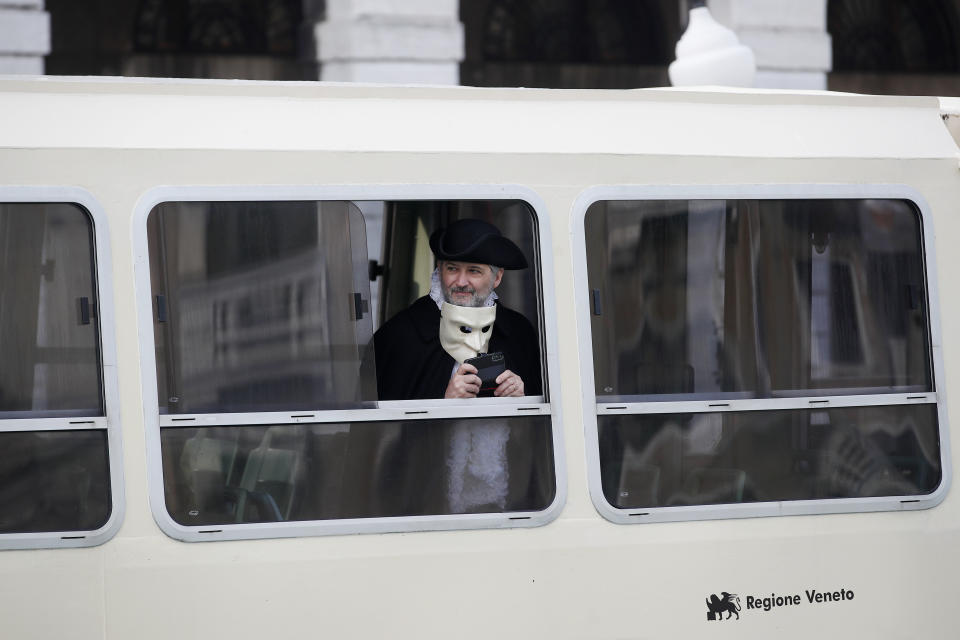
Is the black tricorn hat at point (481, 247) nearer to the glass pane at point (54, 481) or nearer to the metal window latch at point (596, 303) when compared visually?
the metal window latch at point (596, 303)

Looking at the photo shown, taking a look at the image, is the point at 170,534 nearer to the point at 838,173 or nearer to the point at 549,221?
the point at 549,221

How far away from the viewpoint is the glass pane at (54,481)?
3.62 metres

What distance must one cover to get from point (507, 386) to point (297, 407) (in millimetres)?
659

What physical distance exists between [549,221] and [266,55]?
29.3ft

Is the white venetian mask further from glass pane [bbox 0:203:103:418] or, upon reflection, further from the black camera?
glass pane [bbox 0:203:103:418]

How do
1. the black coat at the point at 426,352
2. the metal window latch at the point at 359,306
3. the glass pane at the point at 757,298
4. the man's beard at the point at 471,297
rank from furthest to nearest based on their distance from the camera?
the man's beard at the point at 471,297 → the black coat at the point at 426,352 → the glass pane at the point at 757,298 → the metal window latch at the point at 359,306

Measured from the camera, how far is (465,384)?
13.1 feet

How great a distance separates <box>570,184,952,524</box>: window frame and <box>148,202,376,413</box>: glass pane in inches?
26.2

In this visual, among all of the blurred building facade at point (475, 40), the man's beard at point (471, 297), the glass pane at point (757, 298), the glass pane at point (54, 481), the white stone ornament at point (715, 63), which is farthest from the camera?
the blurred building facade at point (475, 40)

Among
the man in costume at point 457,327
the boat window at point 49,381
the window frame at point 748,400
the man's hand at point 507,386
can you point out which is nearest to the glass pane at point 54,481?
the boat window at point 49,381

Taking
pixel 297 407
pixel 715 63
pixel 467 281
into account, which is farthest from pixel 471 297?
pixel 715 63

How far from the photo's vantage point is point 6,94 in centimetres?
376

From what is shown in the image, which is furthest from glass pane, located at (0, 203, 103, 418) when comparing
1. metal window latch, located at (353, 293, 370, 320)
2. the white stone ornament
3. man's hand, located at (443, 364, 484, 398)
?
the white stone ornament

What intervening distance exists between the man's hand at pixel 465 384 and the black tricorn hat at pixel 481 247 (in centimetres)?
37
